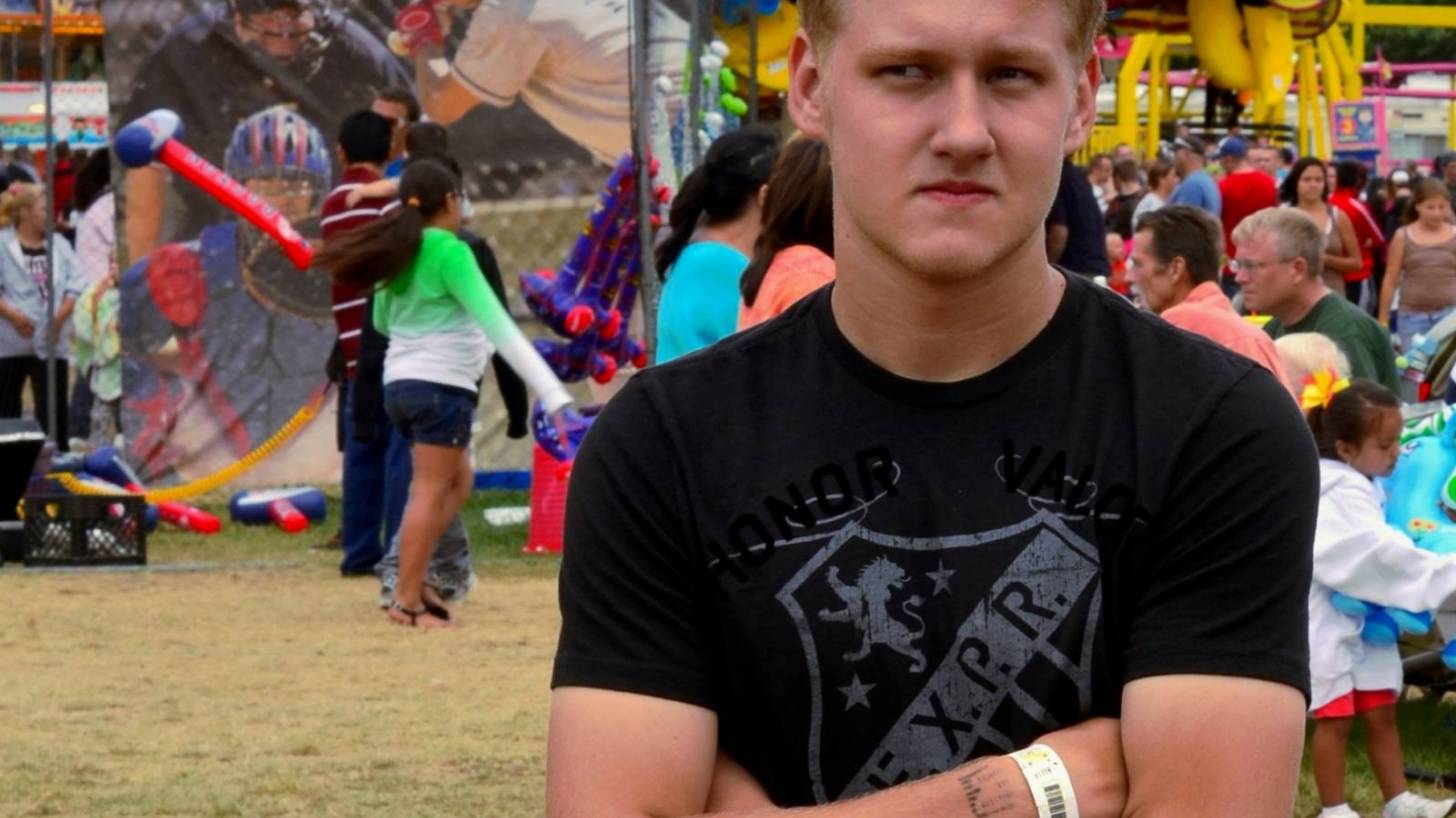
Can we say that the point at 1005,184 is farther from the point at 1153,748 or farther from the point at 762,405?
the point at 1153,748

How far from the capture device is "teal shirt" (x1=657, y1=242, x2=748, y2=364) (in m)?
6.55

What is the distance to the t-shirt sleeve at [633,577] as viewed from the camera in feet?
6.39

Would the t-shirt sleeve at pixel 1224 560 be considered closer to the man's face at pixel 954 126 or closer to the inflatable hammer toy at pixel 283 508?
the man's face at pixel 954 126

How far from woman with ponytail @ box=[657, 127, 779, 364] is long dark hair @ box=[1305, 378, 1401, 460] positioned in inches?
59.3

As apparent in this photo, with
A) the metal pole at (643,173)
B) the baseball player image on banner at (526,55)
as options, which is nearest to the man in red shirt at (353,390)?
the metal pole at (643,173)

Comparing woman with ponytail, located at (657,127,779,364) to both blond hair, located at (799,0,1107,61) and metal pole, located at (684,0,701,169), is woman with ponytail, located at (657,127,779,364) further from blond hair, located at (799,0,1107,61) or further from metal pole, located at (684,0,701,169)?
blond hair, located at (799,0,1107,61)

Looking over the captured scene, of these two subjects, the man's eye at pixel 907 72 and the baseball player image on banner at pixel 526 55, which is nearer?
the man's eye at pixel 907 72

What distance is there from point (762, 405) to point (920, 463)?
0.46 feet

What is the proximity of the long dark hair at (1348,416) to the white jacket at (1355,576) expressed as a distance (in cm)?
7

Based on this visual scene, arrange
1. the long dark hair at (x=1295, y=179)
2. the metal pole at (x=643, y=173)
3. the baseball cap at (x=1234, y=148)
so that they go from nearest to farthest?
the metal pole at (x=643, y=173) < the long dark hair at (x=1295, y=179) < the baseball cap at (x=1234, y=148)

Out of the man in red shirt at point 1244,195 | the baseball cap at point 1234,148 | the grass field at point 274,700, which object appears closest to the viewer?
the grass field at point 274,700

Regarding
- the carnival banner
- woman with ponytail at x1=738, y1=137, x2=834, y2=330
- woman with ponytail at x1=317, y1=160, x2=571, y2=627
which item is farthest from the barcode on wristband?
the carnival banner

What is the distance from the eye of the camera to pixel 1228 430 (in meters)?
1.93

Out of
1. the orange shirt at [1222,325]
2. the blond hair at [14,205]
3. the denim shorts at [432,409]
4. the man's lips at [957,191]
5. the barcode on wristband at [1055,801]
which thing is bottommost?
the blond hair at [14,205]
